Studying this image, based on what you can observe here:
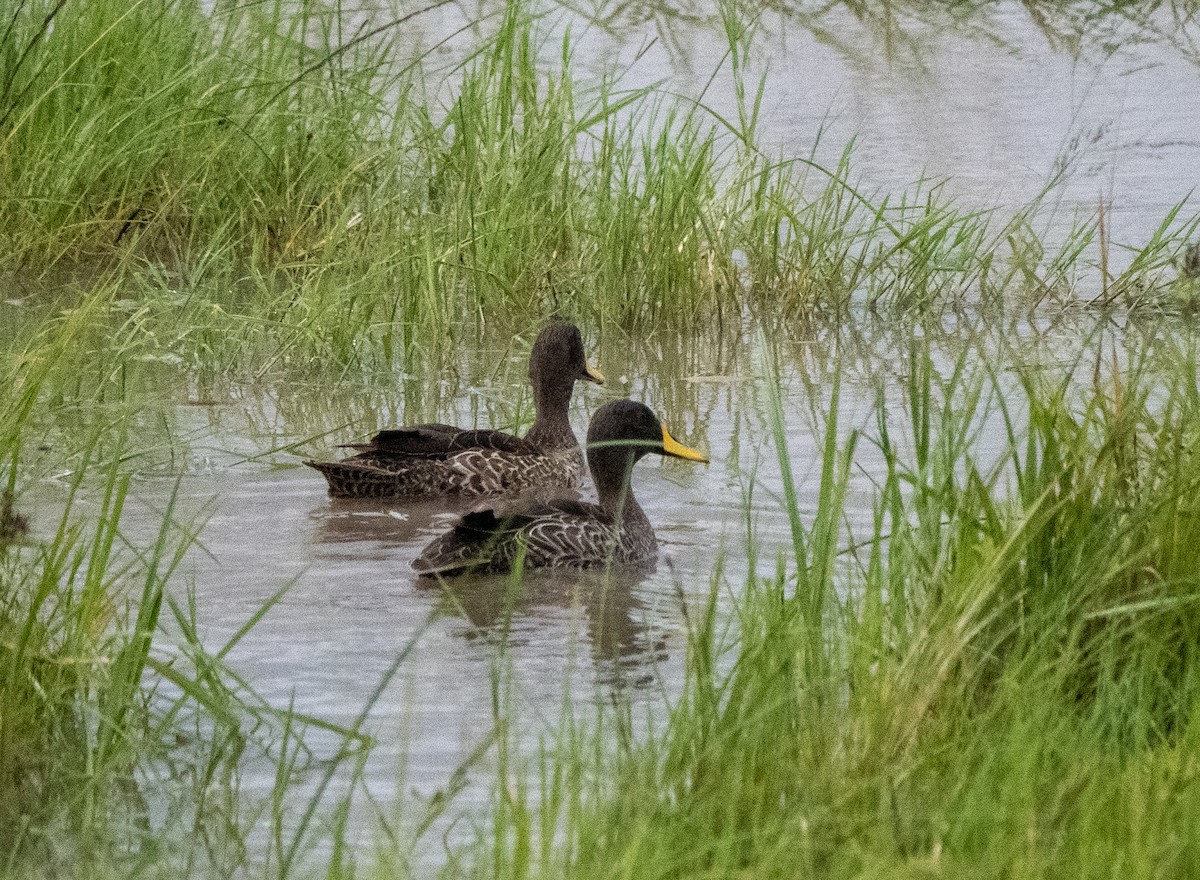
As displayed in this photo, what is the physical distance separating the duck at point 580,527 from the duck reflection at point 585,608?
0.05 meters

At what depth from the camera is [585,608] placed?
626 centimetres

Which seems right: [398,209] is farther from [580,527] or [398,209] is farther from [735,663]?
[735,663]

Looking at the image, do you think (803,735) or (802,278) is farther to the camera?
(802,278)

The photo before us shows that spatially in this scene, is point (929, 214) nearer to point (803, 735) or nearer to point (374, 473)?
point (374, 473)

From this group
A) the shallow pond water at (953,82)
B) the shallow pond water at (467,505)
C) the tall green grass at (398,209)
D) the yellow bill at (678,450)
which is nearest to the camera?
the shallow pond water at (467,505)

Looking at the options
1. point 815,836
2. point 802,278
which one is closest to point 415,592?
point 815,836

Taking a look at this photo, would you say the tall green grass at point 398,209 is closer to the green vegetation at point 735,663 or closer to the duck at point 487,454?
the green vegetation at point 735,663

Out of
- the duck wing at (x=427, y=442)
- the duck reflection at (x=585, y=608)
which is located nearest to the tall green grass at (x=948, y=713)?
the duck reflection at (x=585, y=608)

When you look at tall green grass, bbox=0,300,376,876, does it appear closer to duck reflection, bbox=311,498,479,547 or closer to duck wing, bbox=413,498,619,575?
duck wing, bbox=413,498,619,575

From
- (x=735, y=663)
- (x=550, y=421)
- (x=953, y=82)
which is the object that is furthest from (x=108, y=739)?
(x=953, y=82)

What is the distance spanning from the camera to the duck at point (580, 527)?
6316 millimetres

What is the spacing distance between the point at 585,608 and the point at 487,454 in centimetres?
146

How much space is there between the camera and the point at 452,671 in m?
5.23

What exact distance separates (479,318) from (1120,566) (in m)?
5.36
